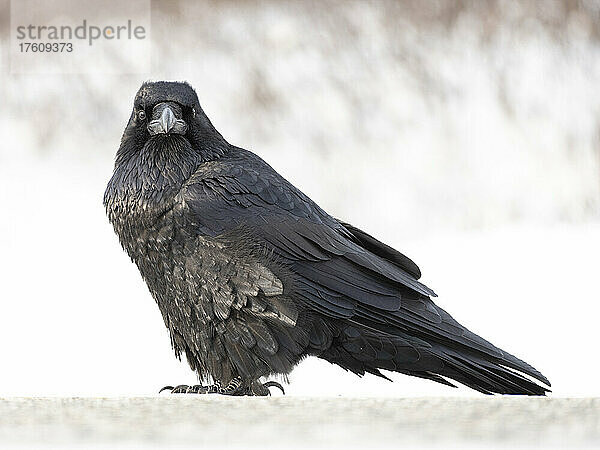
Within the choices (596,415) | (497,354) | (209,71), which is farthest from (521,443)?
(209,71)

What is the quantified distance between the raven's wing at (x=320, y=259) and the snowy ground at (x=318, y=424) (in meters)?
0.49

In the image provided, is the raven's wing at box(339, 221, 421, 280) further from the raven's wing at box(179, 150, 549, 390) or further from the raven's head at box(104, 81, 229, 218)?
the raven's head at box(104, 81, 229, 218)

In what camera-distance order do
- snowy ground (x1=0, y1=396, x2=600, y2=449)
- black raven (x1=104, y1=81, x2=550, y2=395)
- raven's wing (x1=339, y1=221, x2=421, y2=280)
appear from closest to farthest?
snowy ground (x1=0, y1=396, x2=600, y2=449) → black raven (x1=104, y1=81, x2=550, y2=395) → raven's wing (x1=339, y1=221, x2=421, y2=280)

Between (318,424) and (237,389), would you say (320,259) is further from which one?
(318,424)

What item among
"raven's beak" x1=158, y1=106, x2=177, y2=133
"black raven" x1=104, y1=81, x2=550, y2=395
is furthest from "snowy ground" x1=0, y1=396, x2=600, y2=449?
"raven's beak" x1=158, y1=106, x2=177, y2=133

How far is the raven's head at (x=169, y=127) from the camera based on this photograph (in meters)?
1.42

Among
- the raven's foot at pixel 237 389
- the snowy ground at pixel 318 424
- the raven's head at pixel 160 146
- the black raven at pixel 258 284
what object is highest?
the raven's head at pixel 160 146

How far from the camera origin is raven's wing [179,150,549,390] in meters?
1.36

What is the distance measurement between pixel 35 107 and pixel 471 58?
34.5 inches

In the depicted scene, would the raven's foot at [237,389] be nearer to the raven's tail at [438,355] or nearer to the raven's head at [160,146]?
the raven's tail at [438,355]

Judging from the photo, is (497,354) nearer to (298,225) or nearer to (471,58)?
(298,225)

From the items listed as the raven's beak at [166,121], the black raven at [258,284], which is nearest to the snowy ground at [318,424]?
the black raven at [258,284]

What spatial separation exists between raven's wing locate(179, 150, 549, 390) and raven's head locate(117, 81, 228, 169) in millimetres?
47

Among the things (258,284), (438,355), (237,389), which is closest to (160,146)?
(258,284)
